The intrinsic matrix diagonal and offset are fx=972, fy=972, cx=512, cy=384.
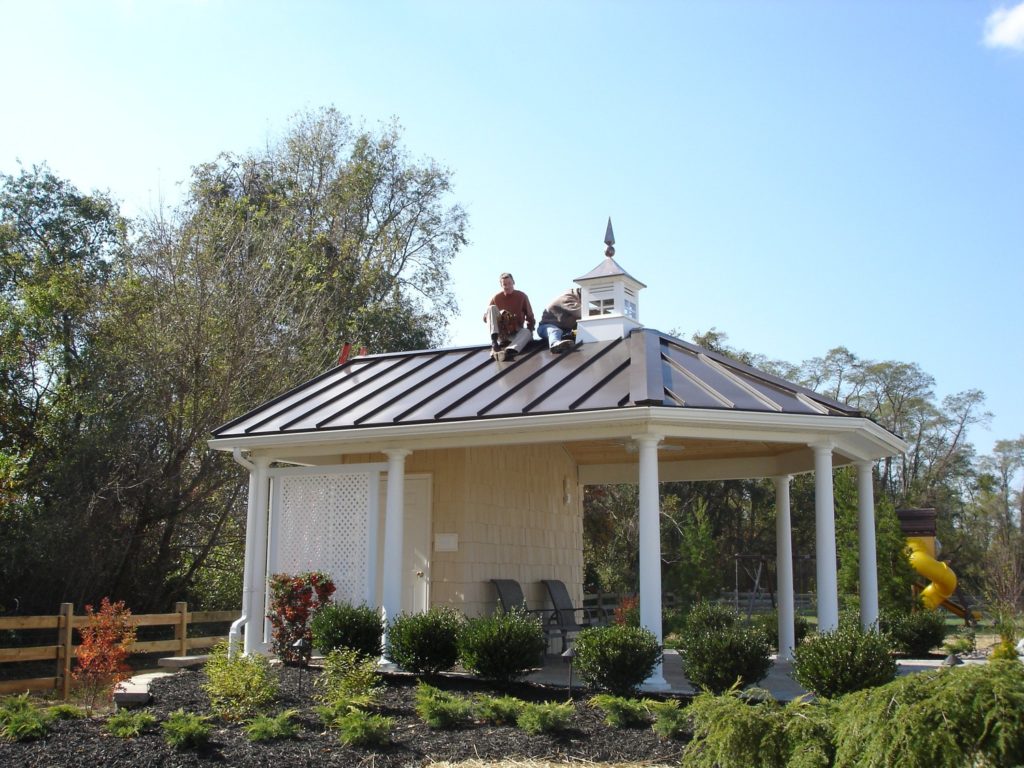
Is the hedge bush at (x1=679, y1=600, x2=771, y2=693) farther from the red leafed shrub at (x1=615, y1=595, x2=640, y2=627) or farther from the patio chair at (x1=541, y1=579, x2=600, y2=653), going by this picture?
the patio chair at (x1=541, y1=579, x2=600, y2=653)

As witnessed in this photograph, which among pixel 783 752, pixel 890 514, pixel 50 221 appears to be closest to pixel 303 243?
pixel 50 221

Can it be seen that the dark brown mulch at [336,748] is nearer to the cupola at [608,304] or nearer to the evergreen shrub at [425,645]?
the evergreen shrub at [425,645]

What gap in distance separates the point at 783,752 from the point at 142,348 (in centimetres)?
1522

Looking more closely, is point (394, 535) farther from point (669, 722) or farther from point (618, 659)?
point (669, 722)

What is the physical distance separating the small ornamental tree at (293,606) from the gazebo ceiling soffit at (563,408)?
1.54 metres

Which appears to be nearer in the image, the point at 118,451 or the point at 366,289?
the point at 118,451

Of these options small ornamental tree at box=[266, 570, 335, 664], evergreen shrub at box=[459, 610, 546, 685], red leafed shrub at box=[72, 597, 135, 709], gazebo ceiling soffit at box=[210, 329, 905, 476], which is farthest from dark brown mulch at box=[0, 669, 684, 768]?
gazebo ceiling soffit at box=[210, 329, 905, 476]

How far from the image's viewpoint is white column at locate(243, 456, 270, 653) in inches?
442

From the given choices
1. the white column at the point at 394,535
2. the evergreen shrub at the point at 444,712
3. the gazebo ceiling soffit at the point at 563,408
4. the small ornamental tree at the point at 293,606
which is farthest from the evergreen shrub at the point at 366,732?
the gazebo ceiling soffit at the point at 563,408

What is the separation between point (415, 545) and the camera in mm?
11953

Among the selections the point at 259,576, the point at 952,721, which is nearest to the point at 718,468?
the point at 259,576

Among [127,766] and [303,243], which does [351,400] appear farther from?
[303,243]

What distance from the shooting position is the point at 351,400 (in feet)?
39.1

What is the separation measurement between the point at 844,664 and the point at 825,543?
2057mm
